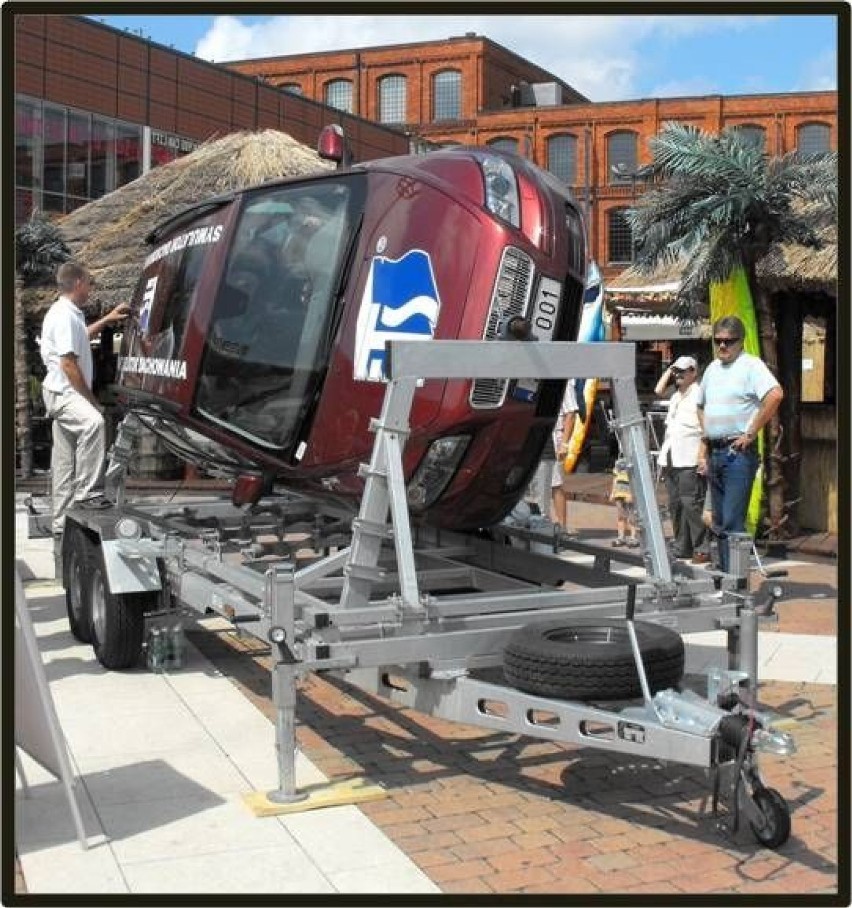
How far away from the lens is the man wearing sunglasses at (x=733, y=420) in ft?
26.9

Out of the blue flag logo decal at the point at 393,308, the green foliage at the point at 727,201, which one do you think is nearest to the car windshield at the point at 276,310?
the blue flag logo decal at the point at 393,308

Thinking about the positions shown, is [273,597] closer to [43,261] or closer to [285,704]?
[285,704]

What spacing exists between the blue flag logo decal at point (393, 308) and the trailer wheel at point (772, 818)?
8.37ft

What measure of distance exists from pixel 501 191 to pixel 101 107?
27.6 metres

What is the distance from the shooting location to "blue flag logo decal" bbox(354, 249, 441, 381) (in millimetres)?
5715

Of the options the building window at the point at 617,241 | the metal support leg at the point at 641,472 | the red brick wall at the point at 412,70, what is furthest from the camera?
the red brick wall at the point at 412,70

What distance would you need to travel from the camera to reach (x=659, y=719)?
14.3 feet

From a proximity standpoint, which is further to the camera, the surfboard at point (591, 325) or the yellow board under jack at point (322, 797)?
the surfboard at point (591, 325)

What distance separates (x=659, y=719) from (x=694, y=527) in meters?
6.90

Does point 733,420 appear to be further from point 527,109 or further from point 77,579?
point 527,109

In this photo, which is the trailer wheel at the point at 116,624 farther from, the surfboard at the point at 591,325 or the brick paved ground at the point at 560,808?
the surfboard at the point at 591,325

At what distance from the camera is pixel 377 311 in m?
5.86

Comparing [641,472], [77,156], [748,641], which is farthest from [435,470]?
[77,156]

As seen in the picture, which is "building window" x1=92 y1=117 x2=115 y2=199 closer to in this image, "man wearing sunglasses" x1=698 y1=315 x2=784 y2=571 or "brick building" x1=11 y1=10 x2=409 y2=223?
"brick building" x1=11 y1=10 x2=409 y2=223
